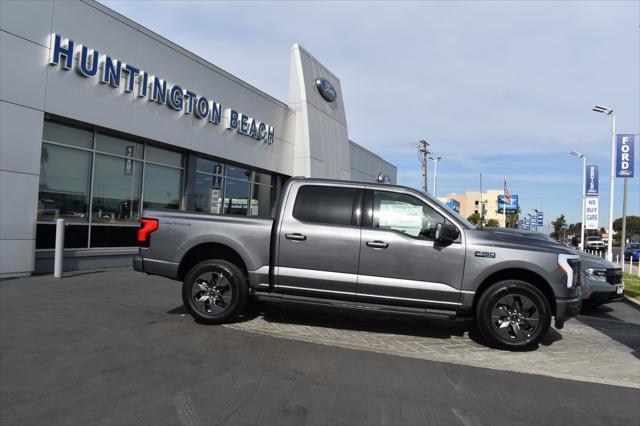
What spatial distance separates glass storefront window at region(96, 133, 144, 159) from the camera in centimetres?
1212

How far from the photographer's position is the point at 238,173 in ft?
59.7

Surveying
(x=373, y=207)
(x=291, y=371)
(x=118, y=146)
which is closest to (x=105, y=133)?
(x=118, y=146)

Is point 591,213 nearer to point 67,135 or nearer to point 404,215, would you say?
point 404,215

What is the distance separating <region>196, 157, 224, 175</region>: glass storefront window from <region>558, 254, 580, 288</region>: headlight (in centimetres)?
1259

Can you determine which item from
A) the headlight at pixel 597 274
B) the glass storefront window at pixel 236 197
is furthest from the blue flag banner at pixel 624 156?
the glass storefront window at pixel 236 197

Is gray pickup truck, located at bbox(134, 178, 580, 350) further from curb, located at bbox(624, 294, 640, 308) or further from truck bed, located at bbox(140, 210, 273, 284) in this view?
curb, located at bbox(624, 294, 640, 308)

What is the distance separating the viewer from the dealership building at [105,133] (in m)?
9.66

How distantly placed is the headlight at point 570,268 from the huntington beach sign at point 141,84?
1065 cm

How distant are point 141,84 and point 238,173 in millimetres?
6220

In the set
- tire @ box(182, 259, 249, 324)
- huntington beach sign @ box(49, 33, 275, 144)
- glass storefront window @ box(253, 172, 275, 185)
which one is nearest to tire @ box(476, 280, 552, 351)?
tire @ box(182, 259, 249, 324)

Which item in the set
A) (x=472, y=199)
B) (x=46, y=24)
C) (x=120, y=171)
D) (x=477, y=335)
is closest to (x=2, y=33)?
(x=46, y=24)

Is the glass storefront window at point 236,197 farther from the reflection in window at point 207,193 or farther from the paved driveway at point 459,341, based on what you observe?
the paved driveway at point 459,341

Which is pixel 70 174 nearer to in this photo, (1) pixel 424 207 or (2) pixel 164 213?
(2) pixel 164 213

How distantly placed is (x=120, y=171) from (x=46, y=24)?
13.4 feet
